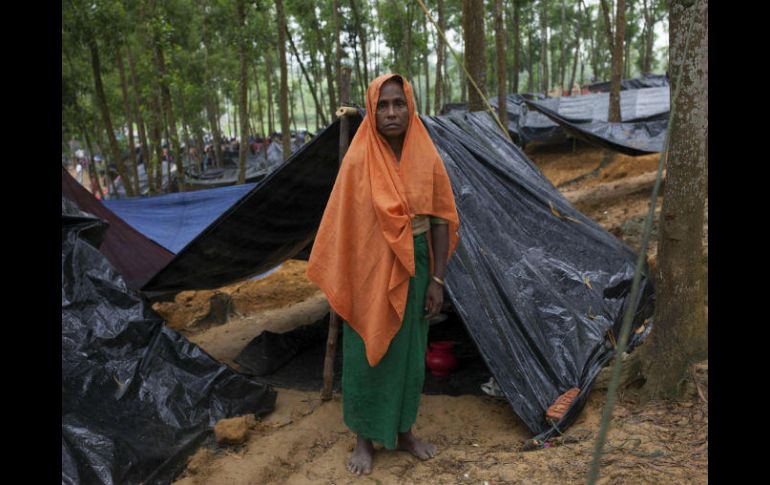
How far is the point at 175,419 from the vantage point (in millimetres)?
2801

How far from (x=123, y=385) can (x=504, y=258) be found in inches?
81.6

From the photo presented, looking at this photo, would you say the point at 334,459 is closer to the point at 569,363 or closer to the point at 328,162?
the point at 569,363

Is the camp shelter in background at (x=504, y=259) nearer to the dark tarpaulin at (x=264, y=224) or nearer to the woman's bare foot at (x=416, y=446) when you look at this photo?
the dark tarpaulin at (x=264, y=224)

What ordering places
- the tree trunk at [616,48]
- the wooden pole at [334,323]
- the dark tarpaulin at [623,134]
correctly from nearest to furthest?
the wooden pole at [334,323] < the dark tarpaulin at [623,134] < the tree trunk at [616,48]

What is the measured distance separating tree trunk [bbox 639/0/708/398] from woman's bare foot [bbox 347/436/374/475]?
4.40 feet

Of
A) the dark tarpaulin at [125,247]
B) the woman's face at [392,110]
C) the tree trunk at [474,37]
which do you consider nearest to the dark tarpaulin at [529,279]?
the woman's face at [392,110]

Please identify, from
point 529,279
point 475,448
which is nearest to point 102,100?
point 529,279

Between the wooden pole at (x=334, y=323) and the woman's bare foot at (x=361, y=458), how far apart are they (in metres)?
0.76

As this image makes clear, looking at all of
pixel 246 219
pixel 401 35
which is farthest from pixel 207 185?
pixel 246 219

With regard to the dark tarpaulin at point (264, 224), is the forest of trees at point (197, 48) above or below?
above

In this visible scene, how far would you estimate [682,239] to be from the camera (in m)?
2.64

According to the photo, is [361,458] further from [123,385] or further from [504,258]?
[504,258]

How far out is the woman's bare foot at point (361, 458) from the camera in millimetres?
2482

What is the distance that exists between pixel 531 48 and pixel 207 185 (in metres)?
14.2
